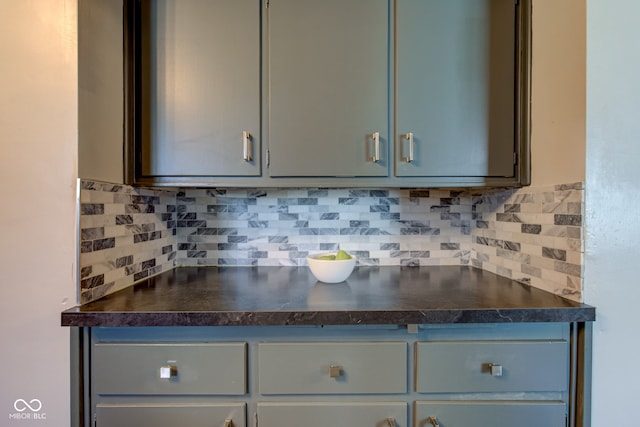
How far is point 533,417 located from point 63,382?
1.42 m

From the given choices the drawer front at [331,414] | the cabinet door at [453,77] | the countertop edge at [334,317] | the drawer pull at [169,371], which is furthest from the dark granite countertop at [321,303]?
the cabinet door at [453,77]

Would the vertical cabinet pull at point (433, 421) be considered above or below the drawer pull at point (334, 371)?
below

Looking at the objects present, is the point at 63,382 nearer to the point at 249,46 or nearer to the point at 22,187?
the point at 22,187

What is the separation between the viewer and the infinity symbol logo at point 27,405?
88 centimetres

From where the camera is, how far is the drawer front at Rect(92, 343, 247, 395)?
2.83 feet

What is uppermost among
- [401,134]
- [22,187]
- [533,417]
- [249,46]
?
[249,46]

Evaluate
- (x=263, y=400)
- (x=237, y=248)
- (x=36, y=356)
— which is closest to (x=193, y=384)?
(x=263, y=400)

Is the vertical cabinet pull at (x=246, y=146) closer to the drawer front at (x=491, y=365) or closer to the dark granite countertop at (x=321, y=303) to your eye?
the dark granite countertop at (x=321, y=303)

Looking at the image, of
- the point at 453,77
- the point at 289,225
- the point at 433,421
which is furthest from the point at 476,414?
the point at 453,77

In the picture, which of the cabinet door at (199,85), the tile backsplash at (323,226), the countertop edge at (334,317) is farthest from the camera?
the tile backsplash at (323,226)

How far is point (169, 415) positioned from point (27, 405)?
44cm

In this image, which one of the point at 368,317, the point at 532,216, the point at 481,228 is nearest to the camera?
the point at 368,317

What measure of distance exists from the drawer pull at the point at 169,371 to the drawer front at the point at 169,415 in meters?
0.09

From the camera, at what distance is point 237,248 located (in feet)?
4.96
